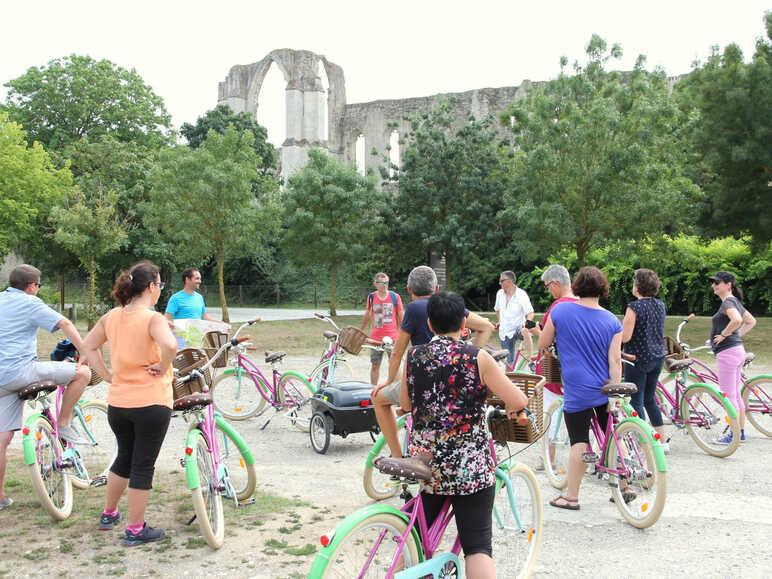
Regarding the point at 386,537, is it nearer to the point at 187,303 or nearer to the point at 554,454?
the point at 554,454

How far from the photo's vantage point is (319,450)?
23.5 ft

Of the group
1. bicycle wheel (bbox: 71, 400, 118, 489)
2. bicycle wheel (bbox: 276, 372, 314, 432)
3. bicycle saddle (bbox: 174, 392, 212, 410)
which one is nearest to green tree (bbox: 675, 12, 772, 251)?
bicycle wheel (bbox: 276, 372, 314, 432)

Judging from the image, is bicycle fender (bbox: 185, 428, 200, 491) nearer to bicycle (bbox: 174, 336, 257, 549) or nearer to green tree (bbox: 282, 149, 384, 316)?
bicycle (bbox: 174, 336, 257, 549)

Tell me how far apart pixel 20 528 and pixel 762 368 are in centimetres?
1288

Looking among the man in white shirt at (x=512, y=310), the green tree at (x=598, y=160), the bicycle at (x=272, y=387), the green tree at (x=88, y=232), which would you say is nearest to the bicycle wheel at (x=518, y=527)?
the bicycle at (x=272, y=387)

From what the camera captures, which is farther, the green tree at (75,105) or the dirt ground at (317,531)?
the green tree at (75,105)

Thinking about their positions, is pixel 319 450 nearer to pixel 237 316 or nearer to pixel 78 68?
pixel 237 316

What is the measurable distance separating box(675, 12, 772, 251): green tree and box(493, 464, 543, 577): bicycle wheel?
16487 millimetres

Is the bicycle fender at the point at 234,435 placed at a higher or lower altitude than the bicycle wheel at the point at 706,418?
higher

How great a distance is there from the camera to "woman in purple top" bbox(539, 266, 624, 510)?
496 cm

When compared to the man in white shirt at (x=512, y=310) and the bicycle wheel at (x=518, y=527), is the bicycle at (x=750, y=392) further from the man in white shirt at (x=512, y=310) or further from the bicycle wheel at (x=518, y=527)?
the bicycle wheel at (x=518, y=527)

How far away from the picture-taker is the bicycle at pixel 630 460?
4684 mm

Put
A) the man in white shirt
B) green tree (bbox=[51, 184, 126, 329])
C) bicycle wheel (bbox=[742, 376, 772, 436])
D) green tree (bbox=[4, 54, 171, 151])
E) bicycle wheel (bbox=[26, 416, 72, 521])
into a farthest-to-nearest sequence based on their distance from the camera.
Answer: green tree (bbox=[4, 54, 171, 151]) < green tree (bbox=[51, 184, 126, 329]) < the man in white shirt < bicycle wheel (bbox=[742, 376, 772, 436]) < bicycle wheel (bbox=[26, 416, 72, 521])

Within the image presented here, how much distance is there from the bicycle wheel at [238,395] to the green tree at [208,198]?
15.7 metres
